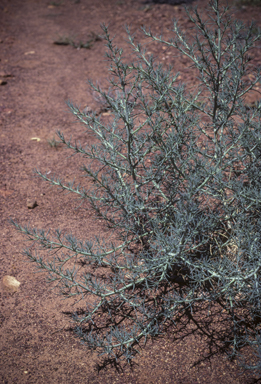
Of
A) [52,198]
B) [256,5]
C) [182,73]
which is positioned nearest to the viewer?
[52,198]

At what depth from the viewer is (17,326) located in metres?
2.12

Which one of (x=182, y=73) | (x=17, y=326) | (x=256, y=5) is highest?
(x=256, y=5)

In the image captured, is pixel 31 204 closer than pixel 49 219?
No

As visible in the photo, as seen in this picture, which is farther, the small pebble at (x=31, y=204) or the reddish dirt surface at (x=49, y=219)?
the small pebble at (x=31, y=204)

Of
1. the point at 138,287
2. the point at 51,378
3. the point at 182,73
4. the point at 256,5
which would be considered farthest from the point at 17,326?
the point at 256,5

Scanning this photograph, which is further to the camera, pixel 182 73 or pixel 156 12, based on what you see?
pixel 156 12

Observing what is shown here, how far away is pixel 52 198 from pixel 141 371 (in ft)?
5.68

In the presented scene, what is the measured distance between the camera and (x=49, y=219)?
2885 mm

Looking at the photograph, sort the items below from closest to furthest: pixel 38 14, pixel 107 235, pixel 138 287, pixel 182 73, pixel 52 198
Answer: pixel 138 287 → pixel 107 235 → pixel 52 198 → pixel 182 73 → pixel 38 14

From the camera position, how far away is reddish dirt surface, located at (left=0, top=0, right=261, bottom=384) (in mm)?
1870

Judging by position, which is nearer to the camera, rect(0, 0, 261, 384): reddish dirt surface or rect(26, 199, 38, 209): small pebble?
rect(0, 0, 261, 384): reddish dirt surface

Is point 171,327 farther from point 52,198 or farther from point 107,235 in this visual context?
point 52,198

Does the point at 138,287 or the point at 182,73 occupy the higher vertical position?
the point at 182,73

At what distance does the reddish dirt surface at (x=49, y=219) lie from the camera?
1870 mm
